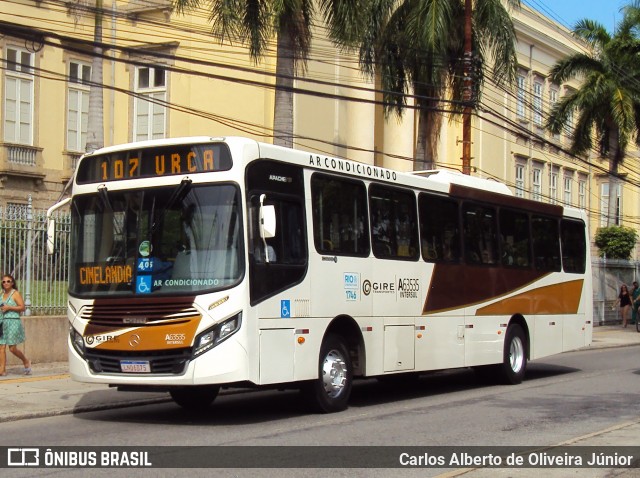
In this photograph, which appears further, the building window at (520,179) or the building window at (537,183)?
the building window at (537,183)

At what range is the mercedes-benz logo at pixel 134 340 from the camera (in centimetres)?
1141

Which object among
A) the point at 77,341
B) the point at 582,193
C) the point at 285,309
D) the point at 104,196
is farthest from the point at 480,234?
the point at 582,193

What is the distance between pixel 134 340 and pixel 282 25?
12.3 meters

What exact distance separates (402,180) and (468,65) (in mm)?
12415

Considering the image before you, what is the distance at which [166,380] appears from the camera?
11242mm

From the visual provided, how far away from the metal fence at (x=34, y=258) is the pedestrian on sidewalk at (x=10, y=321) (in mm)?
1470

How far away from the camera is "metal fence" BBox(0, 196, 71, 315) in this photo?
17.6m

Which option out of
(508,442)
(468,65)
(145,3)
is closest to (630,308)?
(468,65)

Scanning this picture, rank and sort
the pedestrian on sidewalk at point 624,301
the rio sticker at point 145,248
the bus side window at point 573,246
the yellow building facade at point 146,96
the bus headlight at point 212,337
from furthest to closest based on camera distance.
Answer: the pedestrian on sidewalk at point 624,301
the yellow building facade at point 146,96
the bus side window at point 573,246
the rio sticker at point 145,248
the bus headlight at point 212,337

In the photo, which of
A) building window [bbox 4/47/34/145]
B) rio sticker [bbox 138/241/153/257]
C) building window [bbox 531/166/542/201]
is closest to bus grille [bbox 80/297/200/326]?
rio sticker [bbox 138/241/153/257]

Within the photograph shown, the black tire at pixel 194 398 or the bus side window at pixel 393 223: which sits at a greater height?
the bus side window at pixel 393 223

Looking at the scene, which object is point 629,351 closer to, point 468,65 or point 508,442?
point 468,65

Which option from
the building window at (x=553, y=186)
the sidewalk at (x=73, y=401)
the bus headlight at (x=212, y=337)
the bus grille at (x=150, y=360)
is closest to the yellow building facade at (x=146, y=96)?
the building window at (x=553, y=186)

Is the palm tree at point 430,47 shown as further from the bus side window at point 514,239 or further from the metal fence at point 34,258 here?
the metal fence at point 34,258
